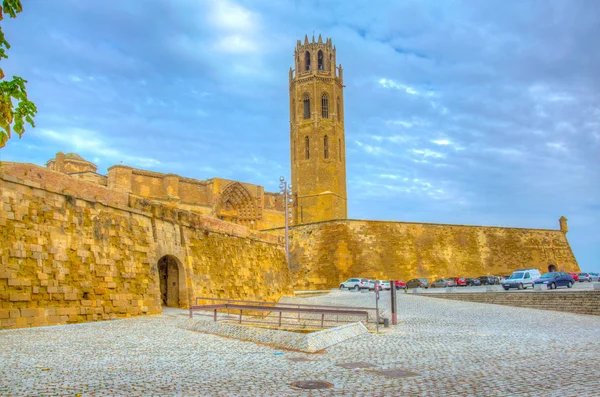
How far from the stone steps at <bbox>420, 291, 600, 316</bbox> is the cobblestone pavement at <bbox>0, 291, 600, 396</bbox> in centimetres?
578

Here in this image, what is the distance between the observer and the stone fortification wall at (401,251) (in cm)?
4038

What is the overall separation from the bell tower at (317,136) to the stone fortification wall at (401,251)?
1155 cm

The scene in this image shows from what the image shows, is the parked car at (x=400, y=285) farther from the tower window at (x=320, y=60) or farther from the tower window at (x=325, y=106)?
the tower window at (x=320, y=60)

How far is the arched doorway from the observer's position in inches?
766

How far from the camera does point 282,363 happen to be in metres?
8.12

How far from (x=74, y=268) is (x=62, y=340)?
3.98 m

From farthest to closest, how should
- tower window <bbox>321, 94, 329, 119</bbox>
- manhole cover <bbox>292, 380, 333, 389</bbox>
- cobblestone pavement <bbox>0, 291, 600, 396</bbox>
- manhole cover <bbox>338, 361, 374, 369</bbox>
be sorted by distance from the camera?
tower window <bbox>321, 94, 329, 119</bbox> → manhole cover <bbox>338, 361, 374, 369</bbox> → manhole cover <bbox>292, 380, 333, 389</bbox> → cobblestone pavement <bbox>0, 291, 600, 396</bbox>

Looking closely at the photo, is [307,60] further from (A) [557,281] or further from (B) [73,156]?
(A) [557,281]

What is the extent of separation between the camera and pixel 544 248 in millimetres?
48344

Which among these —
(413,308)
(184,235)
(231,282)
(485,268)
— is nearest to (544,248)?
(485,268)

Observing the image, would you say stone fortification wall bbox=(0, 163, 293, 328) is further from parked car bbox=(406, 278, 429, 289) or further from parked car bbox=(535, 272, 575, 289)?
parked car bbox=(406, 278, 429, 289)

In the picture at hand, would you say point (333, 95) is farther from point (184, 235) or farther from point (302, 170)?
point (184, 235)

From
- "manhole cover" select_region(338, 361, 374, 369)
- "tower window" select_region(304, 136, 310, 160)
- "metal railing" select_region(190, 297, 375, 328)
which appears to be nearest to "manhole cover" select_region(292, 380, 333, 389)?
"manhole cover" select_region(338, 361, 374, 369)

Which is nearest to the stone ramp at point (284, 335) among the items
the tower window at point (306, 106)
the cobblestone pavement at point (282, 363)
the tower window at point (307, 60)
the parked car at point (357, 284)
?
the cobblestone pavement at point (282, 363)
